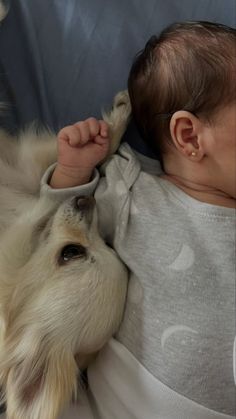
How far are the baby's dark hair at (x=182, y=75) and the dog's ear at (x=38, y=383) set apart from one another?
52cm

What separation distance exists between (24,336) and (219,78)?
646mm

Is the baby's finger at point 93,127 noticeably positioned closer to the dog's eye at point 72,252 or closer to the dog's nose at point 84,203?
the dog's nose at point 84,203

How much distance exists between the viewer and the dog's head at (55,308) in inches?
49.0

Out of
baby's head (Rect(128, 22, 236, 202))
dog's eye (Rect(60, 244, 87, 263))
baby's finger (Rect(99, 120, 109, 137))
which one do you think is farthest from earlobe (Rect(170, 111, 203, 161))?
dog's eye (Rect(60, 244, 87, 263))

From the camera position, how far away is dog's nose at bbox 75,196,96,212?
134 cm

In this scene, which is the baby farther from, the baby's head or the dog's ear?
the dog's ear

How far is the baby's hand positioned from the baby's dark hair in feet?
0.34

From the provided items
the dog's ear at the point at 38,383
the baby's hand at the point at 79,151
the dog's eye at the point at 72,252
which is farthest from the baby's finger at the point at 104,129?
the dog's ear at the point at 38,383

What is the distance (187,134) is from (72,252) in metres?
0.34

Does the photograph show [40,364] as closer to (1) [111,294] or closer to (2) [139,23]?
(1) [111,294]

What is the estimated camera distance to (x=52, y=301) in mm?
1257

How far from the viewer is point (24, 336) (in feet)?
4.16

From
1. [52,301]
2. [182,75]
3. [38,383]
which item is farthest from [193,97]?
[38,383]

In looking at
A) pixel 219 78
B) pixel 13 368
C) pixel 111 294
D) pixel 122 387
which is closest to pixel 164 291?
pixel 111 294
